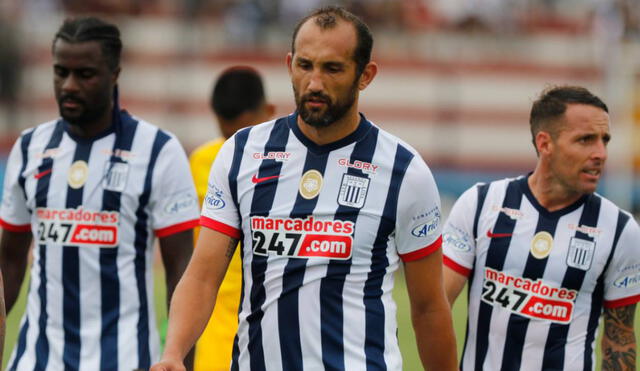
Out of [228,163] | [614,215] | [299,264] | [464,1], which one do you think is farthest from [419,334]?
[464,1]

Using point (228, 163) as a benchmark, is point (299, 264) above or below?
below

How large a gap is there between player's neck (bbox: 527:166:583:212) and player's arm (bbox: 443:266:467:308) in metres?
0.51

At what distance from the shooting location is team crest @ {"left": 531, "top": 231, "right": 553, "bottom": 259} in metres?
5.27

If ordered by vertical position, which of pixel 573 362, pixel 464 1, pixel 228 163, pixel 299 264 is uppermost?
pixel 464 1

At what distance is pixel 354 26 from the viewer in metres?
4.11

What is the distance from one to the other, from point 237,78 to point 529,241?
1.87m

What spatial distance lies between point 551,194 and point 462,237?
A: 18.1 inches

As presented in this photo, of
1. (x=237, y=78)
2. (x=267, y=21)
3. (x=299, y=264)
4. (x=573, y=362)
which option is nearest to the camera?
(x=299, y=264)

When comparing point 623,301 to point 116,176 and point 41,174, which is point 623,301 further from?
point 41,174

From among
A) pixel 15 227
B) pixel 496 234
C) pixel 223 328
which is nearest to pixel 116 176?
pixel 15 227

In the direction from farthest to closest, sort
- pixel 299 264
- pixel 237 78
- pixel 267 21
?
pixel 267 21, pixel 237 78, pixel 299 264

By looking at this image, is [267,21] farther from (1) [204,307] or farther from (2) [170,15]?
(1) [204,307]

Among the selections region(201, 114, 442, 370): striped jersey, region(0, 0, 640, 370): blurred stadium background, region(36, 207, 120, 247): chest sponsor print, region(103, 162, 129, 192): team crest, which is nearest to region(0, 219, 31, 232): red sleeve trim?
region(36, 207, 120, 247): chest sponsor print

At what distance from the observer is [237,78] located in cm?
629
